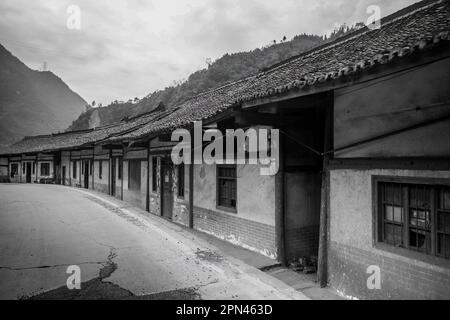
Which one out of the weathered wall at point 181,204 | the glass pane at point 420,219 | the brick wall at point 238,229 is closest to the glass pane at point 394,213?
the glass pane at point 420,219

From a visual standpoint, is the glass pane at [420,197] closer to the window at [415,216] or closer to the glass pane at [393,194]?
the window at [415,216]

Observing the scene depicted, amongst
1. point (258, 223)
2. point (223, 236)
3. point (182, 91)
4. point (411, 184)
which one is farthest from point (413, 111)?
point (182, 91)

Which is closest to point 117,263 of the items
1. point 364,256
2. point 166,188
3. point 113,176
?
point 364,256

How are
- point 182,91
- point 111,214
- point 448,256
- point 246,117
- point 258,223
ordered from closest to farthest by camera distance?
point 448,256, point 246,117, point 258,223, point 111,214, point 182,91

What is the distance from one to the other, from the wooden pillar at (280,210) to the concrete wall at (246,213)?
0.62ft

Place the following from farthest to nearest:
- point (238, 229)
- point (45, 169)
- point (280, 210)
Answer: point (45, 169), point (238, 229), point (280, 210)

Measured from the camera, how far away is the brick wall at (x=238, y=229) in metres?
7.03

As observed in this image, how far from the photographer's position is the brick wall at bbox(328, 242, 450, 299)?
12.6ft

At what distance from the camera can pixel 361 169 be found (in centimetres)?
479

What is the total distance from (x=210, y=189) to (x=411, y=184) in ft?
19.5

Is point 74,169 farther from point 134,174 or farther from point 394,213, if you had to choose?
point 394,213

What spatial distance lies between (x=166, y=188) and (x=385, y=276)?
359 inches

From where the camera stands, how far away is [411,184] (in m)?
4.22
